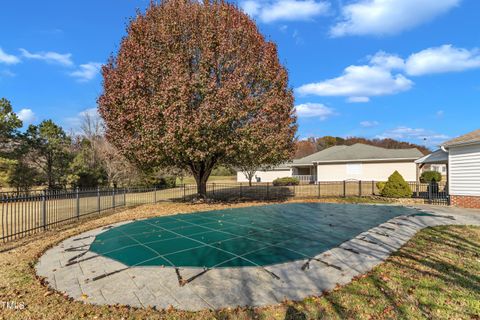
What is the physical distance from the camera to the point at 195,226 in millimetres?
8391

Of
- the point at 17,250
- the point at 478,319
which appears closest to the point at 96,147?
the point at 17,250

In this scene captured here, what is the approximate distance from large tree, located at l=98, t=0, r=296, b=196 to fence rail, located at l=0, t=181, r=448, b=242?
120 inches

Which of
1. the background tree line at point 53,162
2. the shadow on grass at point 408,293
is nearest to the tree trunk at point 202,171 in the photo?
the background tree line at point 53,162

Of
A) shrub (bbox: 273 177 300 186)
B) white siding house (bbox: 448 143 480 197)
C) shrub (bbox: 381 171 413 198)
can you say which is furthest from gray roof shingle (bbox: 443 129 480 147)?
shrub (bbox: 273 177 300 186)

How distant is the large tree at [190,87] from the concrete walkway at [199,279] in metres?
6.23

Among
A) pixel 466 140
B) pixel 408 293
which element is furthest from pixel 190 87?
pixel 466 140

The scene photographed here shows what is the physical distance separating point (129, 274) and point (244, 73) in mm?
9888

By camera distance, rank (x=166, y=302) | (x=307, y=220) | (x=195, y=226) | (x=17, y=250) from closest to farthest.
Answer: (x=166, y=302) < (x=17, y=250) < (x=195, y=226) < (x=307, y=220)

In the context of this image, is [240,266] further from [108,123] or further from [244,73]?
[108,123]

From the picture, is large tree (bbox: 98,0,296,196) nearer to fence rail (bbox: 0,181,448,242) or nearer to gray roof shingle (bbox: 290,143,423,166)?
fence rail (bbox: 0,181,448,242)

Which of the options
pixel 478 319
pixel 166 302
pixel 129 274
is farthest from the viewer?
pixel 129 274

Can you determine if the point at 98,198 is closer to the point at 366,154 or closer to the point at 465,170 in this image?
the point at 465,170

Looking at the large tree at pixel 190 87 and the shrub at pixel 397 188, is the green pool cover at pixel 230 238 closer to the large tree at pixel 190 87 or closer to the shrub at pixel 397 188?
the large tree at pixel 190 87

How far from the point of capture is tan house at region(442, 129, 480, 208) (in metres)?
11.5
